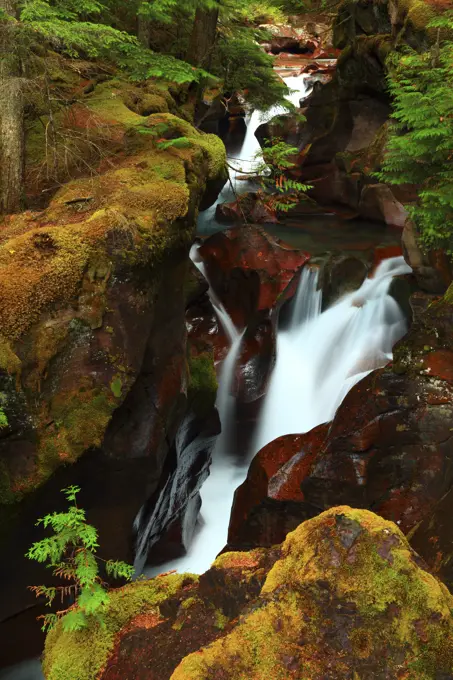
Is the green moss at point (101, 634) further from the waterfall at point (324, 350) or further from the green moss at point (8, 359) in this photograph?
the waterfall at point (324, 350)

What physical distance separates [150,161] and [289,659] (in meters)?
6.17

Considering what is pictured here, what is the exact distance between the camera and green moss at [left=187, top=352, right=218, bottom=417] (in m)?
8.02

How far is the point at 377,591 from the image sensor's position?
230 centimetres

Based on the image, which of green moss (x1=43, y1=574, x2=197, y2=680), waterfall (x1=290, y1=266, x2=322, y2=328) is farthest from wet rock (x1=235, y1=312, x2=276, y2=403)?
green moss (x1=43, y1=574, x2=197, y2=680)

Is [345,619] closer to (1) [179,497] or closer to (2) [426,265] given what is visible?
(1) [179,497]

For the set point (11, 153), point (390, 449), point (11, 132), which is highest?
point (11, 132)

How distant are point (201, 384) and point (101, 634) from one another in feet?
17.9

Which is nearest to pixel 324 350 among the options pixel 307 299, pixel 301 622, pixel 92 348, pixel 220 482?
pixel 307 299

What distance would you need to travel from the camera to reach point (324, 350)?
35.3 feet

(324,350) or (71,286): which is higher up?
(71,286)

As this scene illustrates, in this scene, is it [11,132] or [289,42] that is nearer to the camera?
[11,132]

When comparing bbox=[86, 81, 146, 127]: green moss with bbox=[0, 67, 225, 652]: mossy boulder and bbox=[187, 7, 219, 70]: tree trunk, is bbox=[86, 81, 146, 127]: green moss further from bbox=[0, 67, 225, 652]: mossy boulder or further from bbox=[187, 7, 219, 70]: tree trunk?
bbox=[187, 7, 219, 70]: tree trunk

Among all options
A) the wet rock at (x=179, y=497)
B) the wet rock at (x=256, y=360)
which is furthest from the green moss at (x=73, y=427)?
the wet rock at (x=256, y=360)

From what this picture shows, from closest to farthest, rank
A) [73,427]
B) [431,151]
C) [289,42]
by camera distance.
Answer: [73,427] < [431,151] < [289,42]
